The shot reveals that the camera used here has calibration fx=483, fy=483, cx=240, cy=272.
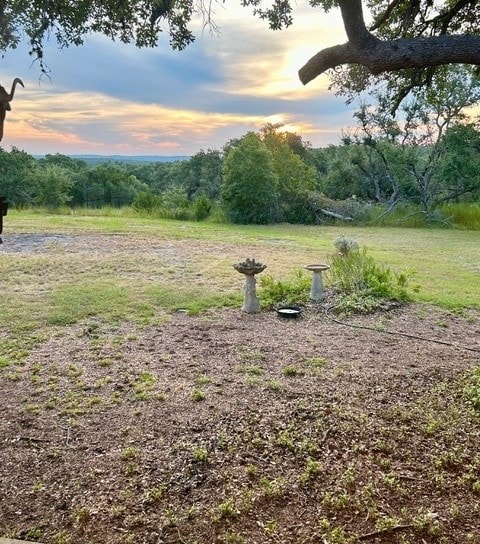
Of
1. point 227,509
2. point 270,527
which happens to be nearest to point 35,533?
point 227,509

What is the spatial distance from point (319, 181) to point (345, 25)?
1352 centimetres

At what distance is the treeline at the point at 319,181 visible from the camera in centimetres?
1213

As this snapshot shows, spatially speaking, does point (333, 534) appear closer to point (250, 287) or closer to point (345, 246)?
point (250, 287)

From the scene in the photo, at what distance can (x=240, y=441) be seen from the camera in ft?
6.97

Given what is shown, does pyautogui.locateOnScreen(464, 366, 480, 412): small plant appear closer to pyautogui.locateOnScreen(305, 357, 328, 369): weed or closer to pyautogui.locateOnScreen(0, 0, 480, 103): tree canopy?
pyautogui.locateOnScreen(305, 357, 328, 369): weed

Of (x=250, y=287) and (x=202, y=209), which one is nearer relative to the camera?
(x=250, y=287)

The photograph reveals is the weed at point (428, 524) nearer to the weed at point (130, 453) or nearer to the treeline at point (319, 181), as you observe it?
the weed at point (130, 453)

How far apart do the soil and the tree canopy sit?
1621mm

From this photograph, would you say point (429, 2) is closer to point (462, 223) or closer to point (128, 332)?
point (128, 332)

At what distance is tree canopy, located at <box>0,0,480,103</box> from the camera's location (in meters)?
1.98

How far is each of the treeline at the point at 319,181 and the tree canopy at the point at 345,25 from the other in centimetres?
770

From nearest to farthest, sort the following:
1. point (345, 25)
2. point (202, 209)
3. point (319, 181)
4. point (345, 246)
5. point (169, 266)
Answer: point (345, 25)
point (345, 246)
point (169, 266)
point (202, 209)
point (319, 181)

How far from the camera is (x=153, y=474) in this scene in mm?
1880

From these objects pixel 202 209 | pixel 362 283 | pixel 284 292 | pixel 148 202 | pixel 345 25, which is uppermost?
pixel 345 25
